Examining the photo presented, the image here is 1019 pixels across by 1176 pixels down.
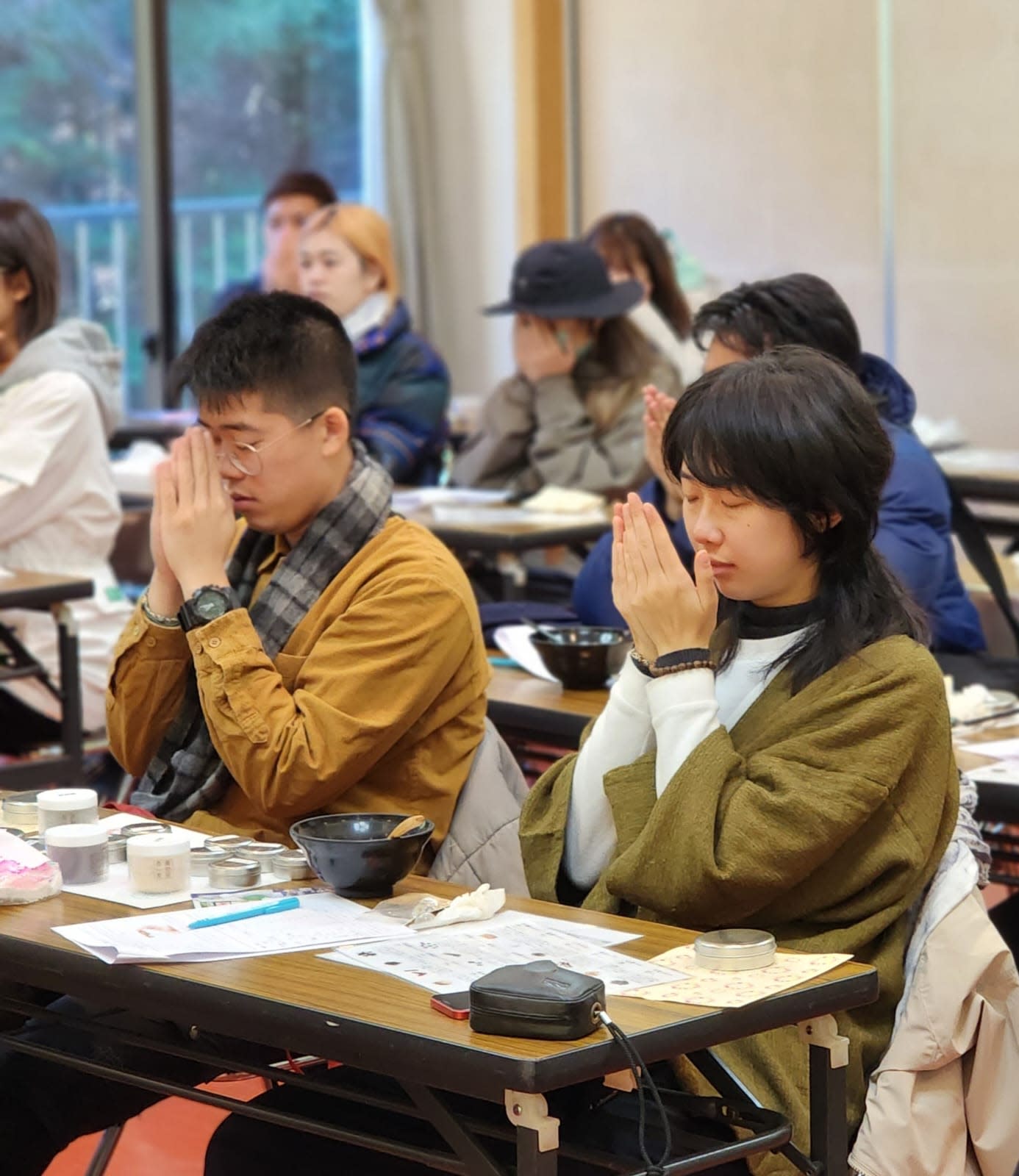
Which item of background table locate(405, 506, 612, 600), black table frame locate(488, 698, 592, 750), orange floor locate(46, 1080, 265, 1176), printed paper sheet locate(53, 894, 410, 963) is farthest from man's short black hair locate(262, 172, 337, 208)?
printed paper sheet locate(53, 894, 410, 963)

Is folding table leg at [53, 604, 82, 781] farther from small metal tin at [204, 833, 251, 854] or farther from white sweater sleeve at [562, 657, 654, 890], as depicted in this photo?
white sweater sleeve at [562, 657, 654, 890]


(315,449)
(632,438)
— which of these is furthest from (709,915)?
(632,438)

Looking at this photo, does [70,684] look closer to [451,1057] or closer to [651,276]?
[451,1057]

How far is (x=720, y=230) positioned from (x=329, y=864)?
5.71m

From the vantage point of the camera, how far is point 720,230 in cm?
706

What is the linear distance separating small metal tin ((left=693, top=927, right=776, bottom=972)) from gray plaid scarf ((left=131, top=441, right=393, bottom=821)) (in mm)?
844

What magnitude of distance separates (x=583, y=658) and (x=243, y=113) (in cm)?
557

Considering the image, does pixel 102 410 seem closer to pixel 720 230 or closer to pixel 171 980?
pixel 171 980

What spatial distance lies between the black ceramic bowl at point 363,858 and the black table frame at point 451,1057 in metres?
0.19

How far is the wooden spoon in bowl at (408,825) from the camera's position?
1.71 m

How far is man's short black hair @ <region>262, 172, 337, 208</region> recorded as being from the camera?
21.6 feet

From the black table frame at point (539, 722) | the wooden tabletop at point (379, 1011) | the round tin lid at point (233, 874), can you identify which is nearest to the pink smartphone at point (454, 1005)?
the wooden tabletop at point (379, 1011)

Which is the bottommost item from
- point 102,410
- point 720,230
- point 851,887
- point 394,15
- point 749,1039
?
point 749,1039

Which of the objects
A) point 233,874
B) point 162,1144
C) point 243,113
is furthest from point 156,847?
point 243,113
